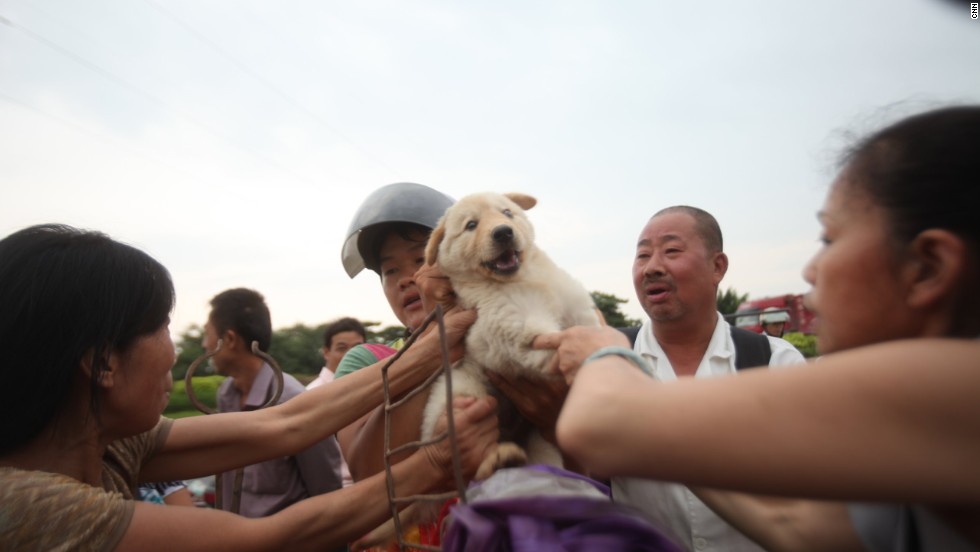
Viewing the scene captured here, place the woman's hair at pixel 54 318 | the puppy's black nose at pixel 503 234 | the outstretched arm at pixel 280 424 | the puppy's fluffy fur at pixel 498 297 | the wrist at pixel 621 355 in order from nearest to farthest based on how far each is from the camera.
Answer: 1. the wrist at pixel 621 355
2. the woman's hair at pixel 54 318
3. the outstretched arm at pixel 280 424
4. the puppy's fluffy fur at pixel 498 297
5. the puppy's black nose at pixel 503 234

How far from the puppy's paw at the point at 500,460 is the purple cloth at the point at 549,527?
25.3 inches

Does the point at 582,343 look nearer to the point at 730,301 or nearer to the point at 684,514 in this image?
the point at 684,514

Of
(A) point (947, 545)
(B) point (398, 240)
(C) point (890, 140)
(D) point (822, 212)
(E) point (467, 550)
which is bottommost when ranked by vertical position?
(E) point (467, 550)

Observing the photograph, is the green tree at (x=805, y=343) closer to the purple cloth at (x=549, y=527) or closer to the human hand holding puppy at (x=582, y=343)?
the human hand holding puppy at (x=582, y=343)

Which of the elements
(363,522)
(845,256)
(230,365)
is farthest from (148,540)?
(230,365)

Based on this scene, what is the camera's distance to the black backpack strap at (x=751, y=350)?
2893 millimetres

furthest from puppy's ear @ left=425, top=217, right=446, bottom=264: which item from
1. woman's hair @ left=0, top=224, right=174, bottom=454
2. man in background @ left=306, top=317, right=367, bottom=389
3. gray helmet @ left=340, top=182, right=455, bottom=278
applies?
man in background @ left=306, top=317, right=367, bottom=389

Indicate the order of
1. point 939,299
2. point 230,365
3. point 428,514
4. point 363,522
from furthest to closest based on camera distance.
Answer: point 230,365
point 428,514
point 363,522
point 939,299

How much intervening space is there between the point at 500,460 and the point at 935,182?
134 cm

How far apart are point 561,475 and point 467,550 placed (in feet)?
1.31

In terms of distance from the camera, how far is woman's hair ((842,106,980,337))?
37.1 inches

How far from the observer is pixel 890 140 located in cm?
107

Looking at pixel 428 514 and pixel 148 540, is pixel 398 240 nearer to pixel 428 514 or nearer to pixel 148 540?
pixel 428 514

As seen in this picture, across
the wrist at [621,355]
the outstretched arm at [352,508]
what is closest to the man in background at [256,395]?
the outstretched arm at [352,508]
